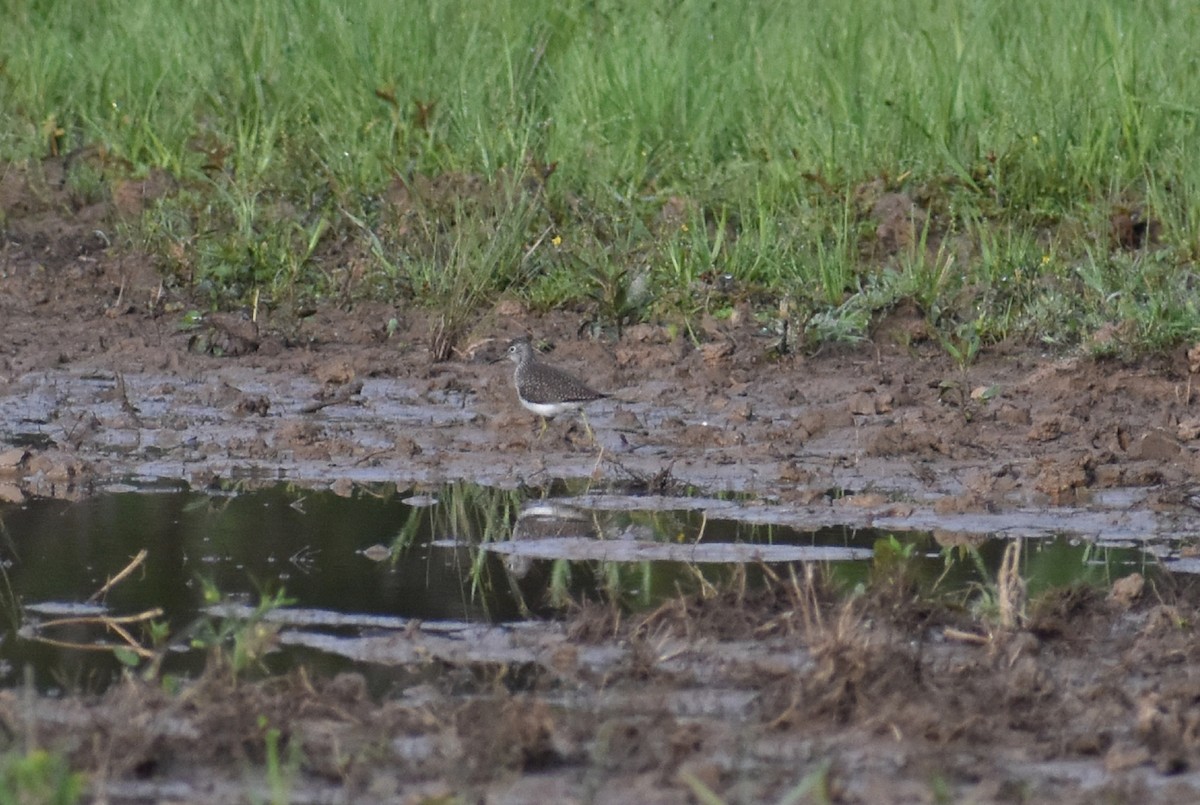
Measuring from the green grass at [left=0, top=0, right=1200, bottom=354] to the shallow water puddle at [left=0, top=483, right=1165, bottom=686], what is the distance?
92.6 inches

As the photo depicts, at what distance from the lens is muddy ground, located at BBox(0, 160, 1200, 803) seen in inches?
153

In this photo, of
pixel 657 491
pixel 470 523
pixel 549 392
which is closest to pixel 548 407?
pixel 549 392

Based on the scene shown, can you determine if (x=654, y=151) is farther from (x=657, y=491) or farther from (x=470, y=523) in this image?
(x=470, y=523)

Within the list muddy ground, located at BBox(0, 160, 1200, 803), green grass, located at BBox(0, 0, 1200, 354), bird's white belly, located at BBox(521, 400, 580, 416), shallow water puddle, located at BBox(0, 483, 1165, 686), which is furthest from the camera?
green grass, located at BBox(0, 0, 1200, 354)

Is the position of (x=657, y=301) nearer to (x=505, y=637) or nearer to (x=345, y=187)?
(x=345, y=187)

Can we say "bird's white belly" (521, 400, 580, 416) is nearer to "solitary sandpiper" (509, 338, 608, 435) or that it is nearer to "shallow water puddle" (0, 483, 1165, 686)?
"solitary sandpiper" (509, 338, 608, 435)

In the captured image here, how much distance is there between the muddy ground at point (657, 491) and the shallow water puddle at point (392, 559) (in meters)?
0.18

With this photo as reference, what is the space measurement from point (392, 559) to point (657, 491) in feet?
3.84

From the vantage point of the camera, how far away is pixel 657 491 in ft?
21.9

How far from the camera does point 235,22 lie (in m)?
11.3

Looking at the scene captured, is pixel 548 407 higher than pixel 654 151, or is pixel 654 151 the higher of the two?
pixel 654 151

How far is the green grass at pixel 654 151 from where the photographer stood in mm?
9078

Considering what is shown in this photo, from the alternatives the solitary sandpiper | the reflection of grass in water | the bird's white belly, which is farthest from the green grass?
the reflection of grass in water

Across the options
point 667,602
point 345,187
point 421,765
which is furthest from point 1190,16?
point 421,765
